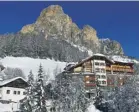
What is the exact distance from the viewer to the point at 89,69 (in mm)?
100000

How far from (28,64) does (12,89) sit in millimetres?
65268

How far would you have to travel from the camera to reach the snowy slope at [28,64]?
134 metres

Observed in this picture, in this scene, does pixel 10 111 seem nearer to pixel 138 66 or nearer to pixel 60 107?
pixel 60 107

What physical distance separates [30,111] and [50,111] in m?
10.9

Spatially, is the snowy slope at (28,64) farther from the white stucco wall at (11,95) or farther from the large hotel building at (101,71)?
the white stucco wall at (11,95)

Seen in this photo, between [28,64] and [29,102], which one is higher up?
[28,64]

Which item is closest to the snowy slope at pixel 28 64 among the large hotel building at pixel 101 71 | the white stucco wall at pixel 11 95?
the large hotel building at pixel 101 71

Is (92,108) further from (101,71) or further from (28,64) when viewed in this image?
(28,64)

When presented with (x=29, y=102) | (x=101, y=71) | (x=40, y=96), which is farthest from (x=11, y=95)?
(x=101, y=71)

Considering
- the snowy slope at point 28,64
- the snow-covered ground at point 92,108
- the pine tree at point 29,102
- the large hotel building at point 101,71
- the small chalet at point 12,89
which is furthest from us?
the snowy slope at point 28,64

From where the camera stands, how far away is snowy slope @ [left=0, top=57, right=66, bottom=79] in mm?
133625

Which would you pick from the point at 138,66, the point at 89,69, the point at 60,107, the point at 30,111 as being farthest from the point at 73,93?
the point at 138,66

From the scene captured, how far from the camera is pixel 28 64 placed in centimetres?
14125

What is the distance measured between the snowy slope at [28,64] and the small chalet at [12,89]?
164 ft
